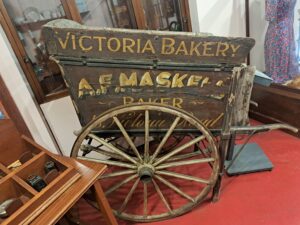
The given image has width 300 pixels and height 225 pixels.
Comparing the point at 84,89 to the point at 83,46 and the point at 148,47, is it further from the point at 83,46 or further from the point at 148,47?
the point at 148,47

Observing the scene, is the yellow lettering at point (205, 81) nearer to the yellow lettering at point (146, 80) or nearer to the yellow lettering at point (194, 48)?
the yellow lettering at point (194, 48)

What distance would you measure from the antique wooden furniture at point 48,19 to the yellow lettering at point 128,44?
82 centimetres

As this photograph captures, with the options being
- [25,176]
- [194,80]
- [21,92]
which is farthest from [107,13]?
[25,176]

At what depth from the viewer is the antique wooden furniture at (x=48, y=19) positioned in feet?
4.74

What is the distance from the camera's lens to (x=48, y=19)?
156cm

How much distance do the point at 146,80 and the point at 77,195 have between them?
1.86 feet

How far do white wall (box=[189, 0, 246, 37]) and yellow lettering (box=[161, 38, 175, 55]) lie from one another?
47.0 inches

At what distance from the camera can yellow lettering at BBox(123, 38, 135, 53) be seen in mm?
968

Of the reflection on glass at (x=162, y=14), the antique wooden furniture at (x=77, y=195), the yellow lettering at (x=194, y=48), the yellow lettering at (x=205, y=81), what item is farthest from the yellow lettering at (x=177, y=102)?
the reflection on glass at (x=162, y=14)

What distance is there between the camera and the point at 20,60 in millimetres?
1472

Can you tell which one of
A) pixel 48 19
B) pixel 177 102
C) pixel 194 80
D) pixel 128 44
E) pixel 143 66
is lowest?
pixel 177 102

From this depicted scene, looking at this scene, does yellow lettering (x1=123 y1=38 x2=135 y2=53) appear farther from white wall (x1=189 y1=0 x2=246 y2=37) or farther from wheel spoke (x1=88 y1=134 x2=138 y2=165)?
white wall (x1=189 y1=0 x2=246 y2=37)

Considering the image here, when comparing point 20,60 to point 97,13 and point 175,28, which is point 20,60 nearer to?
point 97,13

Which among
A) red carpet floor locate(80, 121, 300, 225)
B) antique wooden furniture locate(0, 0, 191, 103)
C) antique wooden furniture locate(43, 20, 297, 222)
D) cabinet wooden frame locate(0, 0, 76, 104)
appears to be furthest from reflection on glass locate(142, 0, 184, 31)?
red carpet floor locate(80, 121, 300, 225)
